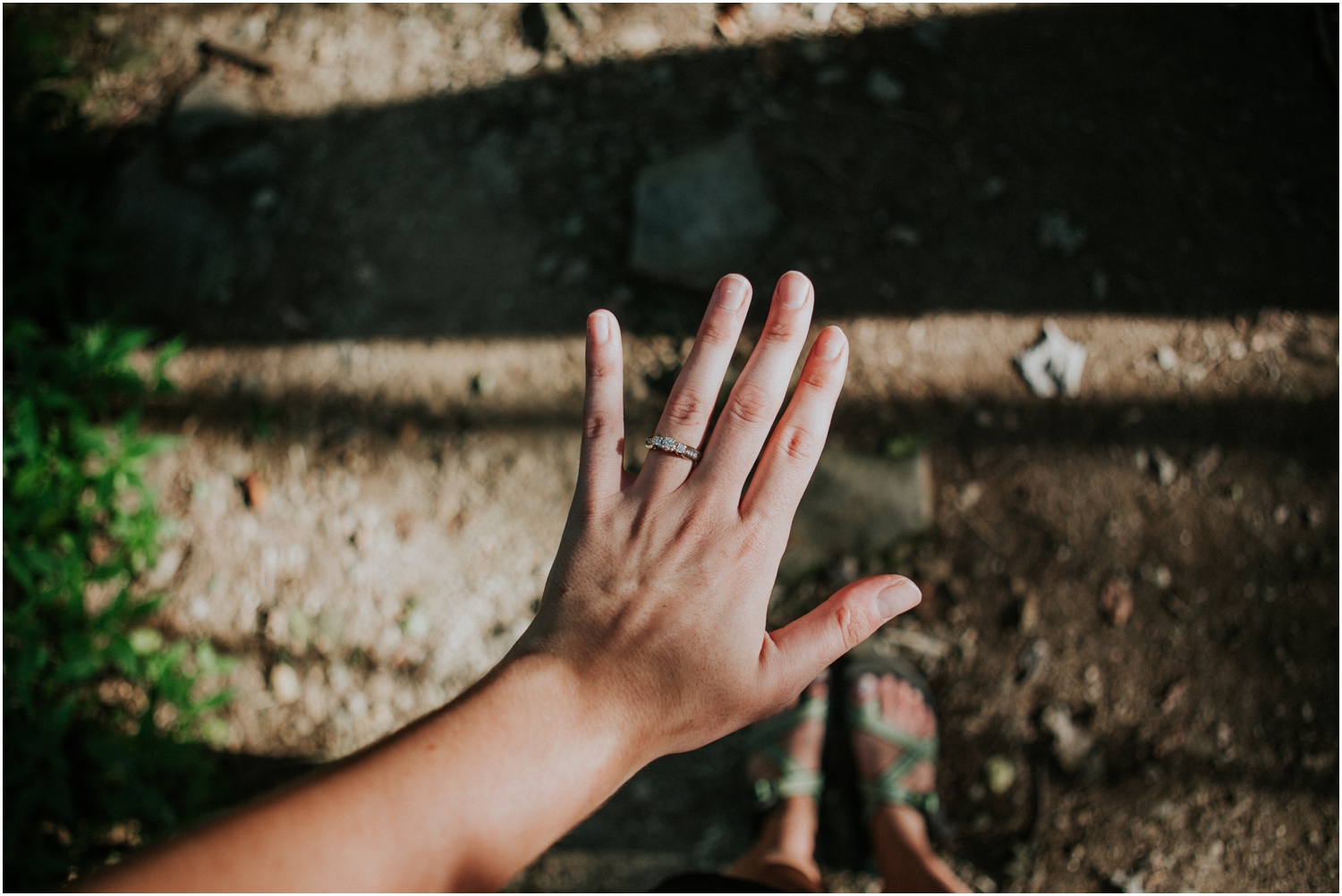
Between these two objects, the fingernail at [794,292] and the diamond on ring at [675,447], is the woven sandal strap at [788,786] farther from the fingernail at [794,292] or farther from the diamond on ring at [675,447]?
the fingernail at [794,292]

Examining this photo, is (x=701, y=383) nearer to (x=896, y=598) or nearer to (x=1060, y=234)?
(x=896, y=598)

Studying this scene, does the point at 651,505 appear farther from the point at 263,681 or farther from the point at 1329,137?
the point at 1329,137

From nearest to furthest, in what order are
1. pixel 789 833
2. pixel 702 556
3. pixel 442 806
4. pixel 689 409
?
pixel 442 806, pixel 702 556, pixel 689 409, pixel 789 833

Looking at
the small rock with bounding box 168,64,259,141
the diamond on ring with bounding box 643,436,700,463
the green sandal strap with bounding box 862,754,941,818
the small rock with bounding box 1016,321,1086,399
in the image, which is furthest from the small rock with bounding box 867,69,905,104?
the small rock with bounding box 168,64,259,141

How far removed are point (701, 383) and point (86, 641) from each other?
96.0 inches

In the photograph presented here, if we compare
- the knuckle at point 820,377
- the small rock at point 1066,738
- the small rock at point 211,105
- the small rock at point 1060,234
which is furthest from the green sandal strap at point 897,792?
the small rock at point 211,105

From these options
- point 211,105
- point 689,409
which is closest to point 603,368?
point 689,409

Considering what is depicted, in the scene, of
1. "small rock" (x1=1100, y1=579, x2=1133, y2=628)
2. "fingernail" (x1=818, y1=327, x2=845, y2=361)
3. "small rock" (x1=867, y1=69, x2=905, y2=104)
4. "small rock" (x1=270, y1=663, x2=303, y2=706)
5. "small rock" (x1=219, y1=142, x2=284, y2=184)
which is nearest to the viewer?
"fingernail" (x1=818, y1=327, x2=845, y2=361)

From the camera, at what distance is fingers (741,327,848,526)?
1.55 meters

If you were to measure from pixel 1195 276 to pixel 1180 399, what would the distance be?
50 centimetres

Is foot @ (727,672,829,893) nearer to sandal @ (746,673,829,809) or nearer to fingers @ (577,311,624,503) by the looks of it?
sandal @ (746,673,829,809)

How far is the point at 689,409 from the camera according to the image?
160cm

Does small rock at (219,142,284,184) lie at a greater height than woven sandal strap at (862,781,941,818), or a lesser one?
greater

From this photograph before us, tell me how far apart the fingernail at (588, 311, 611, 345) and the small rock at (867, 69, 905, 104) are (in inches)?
74.0
